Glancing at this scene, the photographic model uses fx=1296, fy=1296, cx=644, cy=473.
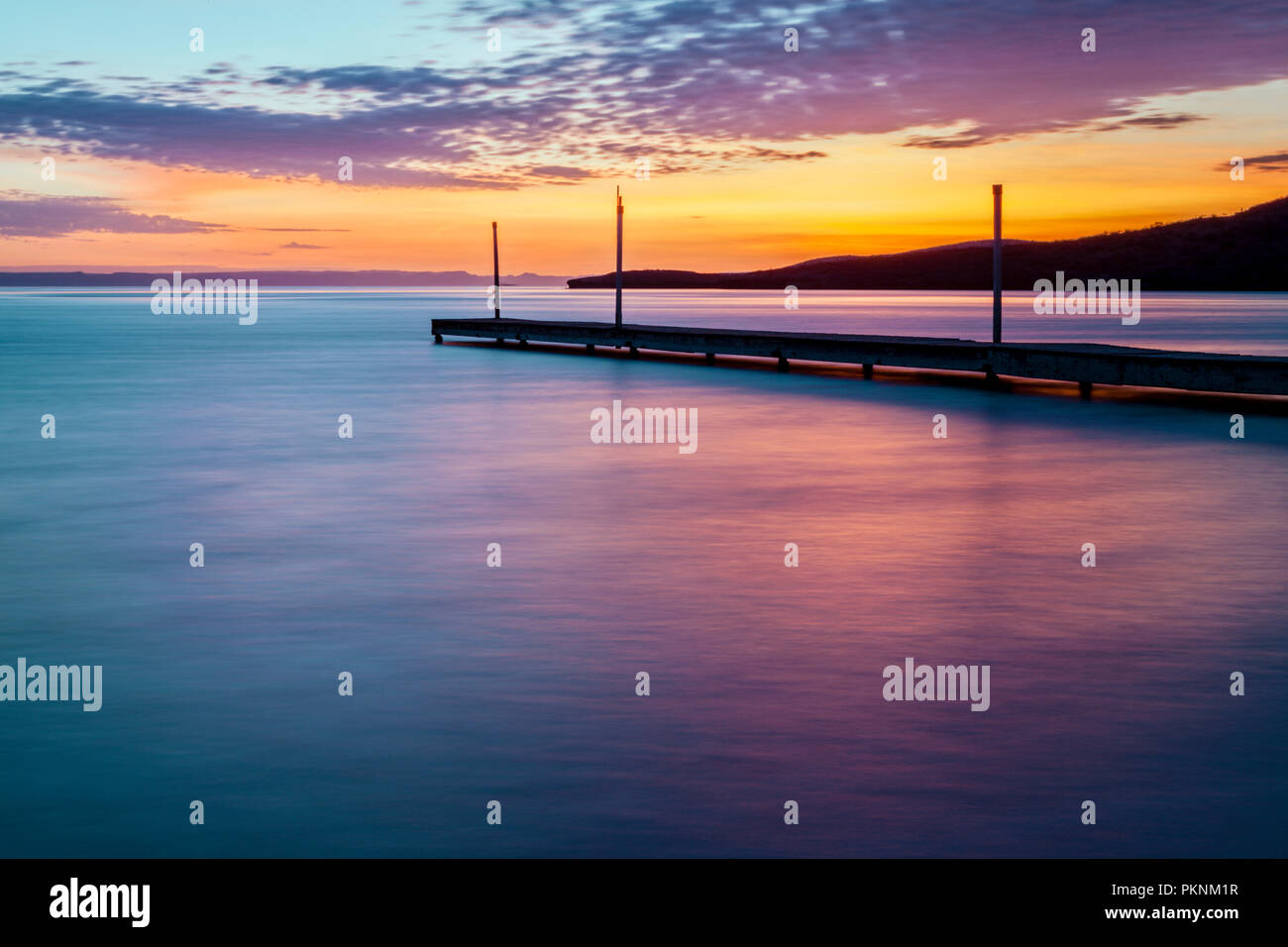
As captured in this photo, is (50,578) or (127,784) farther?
(50,578)

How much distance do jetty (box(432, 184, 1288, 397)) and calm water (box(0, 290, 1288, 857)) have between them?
21.3 ft

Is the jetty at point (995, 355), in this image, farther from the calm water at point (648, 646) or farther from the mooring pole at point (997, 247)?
the calm water at point (648, 646)

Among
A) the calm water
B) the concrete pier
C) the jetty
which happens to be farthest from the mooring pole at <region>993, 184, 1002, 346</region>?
the calm water

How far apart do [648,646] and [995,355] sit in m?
24.9

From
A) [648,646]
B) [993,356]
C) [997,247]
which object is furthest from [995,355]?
[648,646]

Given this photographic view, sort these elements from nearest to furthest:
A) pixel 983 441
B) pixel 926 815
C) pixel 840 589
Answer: pixel 926 815 → pixel 840 589 → pixel 983 441

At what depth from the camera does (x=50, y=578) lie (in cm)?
1067

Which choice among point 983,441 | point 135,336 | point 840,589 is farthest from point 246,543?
point 135,336

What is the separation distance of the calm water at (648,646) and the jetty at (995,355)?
6.49 m

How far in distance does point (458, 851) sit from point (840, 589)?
5.42m

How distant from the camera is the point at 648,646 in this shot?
27.7 ft

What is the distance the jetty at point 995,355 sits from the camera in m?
25.8
